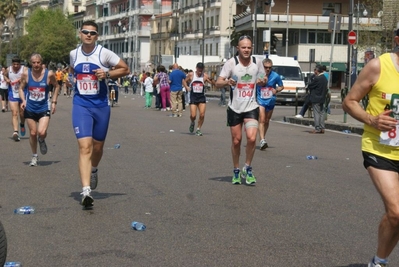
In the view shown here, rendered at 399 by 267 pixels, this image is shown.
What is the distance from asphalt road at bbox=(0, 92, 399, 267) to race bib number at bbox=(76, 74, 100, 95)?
4.00 ft

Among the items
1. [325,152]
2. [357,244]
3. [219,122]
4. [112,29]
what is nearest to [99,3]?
[112,29]

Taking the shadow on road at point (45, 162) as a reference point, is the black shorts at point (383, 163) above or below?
above

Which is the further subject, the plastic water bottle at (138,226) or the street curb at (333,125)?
the street curb at (333,125)

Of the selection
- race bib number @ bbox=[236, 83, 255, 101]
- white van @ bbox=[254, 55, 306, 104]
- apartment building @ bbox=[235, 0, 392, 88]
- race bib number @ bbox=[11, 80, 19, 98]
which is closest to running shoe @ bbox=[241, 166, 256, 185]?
race bib number @ bbox=[236, 83, 255, 101]

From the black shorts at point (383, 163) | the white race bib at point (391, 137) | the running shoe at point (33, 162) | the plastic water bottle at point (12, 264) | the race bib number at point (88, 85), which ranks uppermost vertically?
the race bib number at point (88, 85)

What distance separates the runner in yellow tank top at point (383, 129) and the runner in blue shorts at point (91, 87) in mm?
4325

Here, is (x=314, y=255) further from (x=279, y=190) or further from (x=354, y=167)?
(x=354, y=167)

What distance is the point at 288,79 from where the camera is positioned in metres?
43.8

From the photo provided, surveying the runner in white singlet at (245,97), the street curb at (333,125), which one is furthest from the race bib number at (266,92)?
the street curb at (333,125)

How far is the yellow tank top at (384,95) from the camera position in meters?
6.18

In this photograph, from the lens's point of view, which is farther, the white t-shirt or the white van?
the white van

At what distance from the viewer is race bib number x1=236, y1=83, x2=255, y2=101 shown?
1212 cm

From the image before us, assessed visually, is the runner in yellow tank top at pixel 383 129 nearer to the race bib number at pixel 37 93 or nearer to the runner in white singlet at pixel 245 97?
the runner in white singlet at pixel 245 97

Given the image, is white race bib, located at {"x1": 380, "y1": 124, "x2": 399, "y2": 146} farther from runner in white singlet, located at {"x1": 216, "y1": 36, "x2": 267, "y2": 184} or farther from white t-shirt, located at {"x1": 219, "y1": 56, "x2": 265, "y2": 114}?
white t-shirt, located at {"x1": 219, "y1": 56, "x2": 265, "y2": 114}
